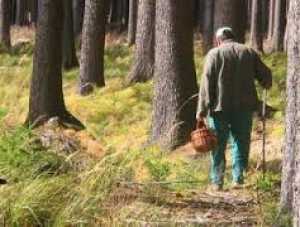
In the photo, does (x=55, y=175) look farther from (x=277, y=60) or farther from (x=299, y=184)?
(x=277, y=60)

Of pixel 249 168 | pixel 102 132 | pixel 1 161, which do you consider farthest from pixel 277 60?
pixel 1 161

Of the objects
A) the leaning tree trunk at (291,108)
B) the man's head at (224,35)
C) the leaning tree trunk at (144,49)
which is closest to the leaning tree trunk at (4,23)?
the leaning tree trunk at (144,49)

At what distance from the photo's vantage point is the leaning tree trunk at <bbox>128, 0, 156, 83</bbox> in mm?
18253

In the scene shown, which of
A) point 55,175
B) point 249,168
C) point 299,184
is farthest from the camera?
point 249,168

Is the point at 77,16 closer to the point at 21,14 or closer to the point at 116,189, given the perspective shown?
the point at 21,14

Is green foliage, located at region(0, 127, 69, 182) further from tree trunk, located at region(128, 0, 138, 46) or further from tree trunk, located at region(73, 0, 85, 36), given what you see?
tree trunk, located at region(73, 0, 85, 36)

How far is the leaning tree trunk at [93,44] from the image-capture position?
64.2 ft

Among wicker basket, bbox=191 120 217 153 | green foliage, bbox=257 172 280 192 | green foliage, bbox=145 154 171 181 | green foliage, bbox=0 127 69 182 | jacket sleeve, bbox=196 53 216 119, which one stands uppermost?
jacket sleeve, bbox=196 53 216 119

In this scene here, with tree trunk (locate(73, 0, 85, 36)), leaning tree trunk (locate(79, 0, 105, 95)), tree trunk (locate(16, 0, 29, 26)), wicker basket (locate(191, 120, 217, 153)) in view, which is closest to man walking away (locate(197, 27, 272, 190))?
wicker basket (locate(191, 120, 217, 153))

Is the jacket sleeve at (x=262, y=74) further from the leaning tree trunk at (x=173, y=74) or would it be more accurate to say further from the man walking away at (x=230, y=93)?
the leaning tree trunk at (x=173, y=74)

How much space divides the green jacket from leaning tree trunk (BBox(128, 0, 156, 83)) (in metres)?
9.11

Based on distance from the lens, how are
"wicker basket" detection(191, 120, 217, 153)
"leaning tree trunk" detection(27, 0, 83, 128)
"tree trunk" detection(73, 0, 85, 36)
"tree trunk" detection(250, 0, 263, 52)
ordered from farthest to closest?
"tree trunk" detection(73, 0, 85, 36)
"tree trunk" detection(250, 0, 263, 52)
"leaning tree trunk" detection(27, 0, 83, 128)
"wicker basket" detection(191, 120, 217, 153)

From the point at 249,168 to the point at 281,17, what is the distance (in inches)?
695

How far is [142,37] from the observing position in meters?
18.4
